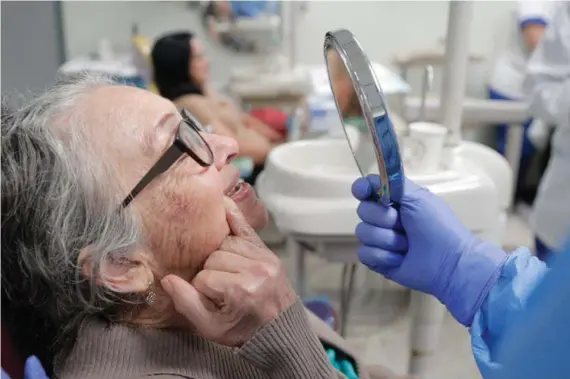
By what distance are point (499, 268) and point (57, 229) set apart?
65 centimetres

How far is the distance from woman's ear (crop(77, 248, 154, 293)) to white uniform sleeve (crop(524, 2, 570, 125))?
1.40 metres

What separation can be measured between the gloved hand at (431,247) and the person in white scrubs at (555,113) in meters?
0.99

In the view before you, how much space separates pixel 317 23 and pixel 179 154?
2545 mm

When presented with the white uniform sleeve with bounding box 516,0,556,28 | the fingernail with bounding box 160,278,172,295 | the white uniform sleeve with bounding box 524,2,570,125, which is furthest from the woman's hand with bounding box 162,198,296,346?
→ the white uniform sleeve with bounding box 516,0,556,28

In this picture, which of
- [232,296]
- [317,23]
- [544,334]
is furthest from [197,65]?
[544,334]

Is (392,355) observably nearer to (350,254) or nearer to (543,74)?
(350,254)

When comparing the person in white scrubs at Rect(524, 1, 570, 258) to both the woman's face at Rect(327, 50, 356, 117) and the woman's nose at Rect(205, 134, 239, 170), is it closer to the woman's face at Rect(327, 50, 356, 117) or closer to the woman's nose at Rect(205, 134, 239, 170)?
the woman's face at Rect(327, 50, 356, 117)

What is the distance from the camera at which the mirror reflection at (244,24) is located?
3.06 m

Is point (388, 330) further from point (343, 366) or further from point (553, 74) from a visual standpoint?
point (343, 366)

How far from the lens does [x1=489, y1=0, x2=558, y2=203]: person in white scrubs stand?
3041 millimetres

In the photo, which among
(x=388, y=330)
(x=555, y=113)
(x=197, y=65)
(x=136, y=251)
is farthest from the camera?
(x=197, y=65)

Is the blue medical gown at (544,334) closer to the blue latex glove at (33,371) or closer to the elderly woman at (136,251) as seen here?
the elderly woman at (136,251)

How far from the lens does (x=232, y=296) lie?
79 cm

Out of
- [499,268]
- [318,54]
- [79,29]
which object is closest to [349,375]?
[499,268]
